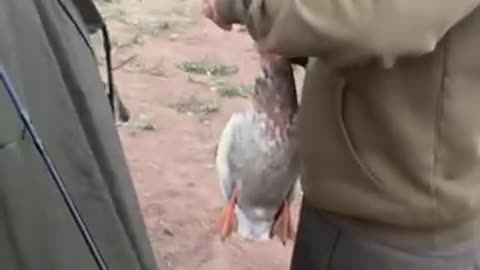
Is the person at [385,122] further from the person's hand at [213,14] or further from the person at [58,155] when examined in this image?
the person at [58,155]

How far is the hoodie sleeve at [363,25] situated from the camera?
1751mm

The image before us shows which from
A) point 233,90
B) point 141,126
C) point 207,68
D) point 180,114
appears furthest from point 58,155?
point 207,68

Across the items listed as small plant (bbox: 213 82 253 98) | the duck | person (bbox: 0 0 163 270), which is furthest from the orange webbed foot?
small plant (bbox: 213 82 253 98)

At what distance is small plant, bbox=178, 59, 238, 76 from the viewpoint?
514 centimetres

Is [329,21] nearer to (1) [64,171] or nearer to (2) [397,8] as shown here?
(2) [397,8]

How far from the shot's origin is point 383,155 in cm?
195

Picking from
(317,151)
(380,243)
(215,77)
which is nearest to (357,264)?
(380,243)

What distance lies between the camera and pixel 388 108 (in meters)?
1.90

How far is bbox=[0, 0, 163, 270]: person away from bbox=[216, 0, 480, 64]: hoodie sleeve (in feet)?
0.99

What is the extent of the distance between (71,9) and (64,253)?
0.40 m

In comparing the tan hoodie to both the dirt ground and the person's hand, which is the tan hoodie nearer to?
the person's hand

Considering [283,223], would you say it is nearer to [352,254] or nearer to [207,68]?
[352,254]

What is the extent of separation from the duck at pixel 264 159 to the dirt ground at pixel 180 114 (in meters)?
1.34

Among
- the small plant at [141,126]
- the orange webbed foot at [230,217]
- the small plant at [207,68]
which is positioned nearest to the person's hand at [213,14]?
the orange webbed foot at [230,217]
